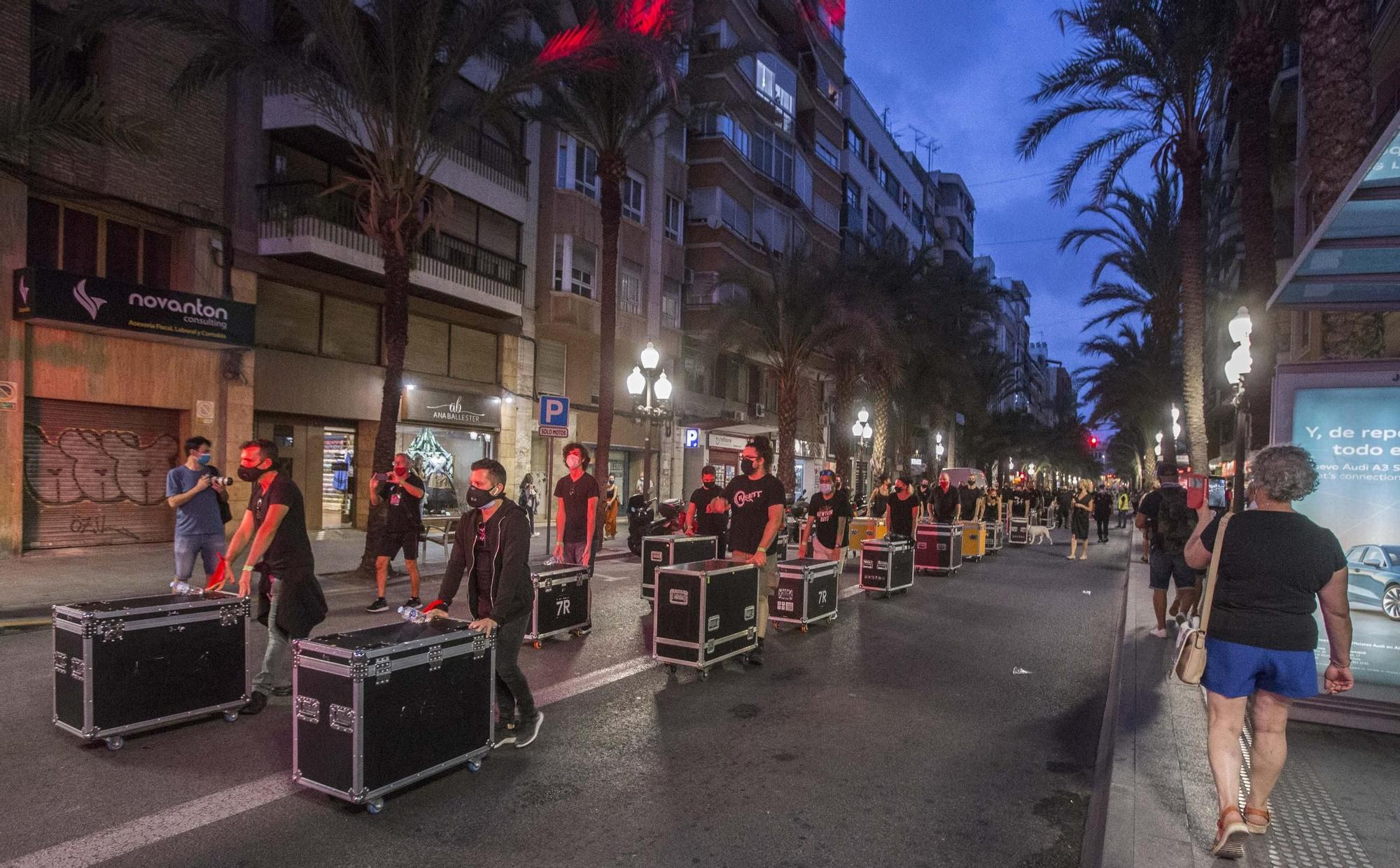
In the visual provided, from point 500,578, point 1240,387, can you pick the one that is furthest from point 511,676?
point 1240,387

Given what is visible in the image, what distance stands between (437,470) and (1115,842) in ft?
69.7

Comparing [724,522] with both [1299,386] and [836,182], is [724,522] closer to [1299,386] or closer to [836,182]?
[1299,386]

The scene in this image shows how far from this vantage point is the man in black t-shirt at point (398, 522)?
10.3m

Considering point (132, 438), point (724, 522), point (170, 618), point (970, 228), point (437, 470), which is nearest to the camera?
point (170, 618)

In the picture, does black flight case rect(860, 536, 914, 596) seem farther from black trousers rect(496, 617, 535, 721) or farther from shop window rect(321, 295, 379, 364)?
shop window rect(321, 295, 379, 364)

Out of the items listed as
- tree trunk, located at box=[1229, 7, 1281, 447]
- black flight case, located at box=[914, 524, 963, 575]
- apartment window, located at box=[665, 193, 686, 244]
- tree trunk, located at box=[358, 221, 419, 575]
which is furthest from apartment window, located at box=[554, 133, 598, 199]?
tree trunk, located at box=[1229, 7, 1281, 447]

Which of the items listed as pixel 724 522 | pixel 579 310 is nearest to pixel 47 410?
pixel 724 522

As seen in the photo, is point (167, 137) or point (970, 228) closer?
point (167, 137)

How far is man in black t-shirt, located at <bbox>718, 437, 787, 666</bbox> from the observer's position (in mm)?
8391

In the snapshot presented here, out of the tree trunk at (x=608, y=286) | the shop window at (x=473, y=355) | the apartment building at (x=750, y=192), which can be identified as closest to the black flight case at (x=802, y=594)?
the tree trunk at (x=608, y=286)

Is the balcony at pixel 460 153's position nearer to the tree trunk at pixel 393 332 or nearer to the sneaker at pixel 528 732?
the tree trunk at pixel 393 332

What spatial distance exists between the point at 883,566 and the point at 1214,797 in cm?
852

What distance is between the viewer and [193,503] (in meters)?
8.96

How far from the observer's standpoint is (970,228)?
86000mm
